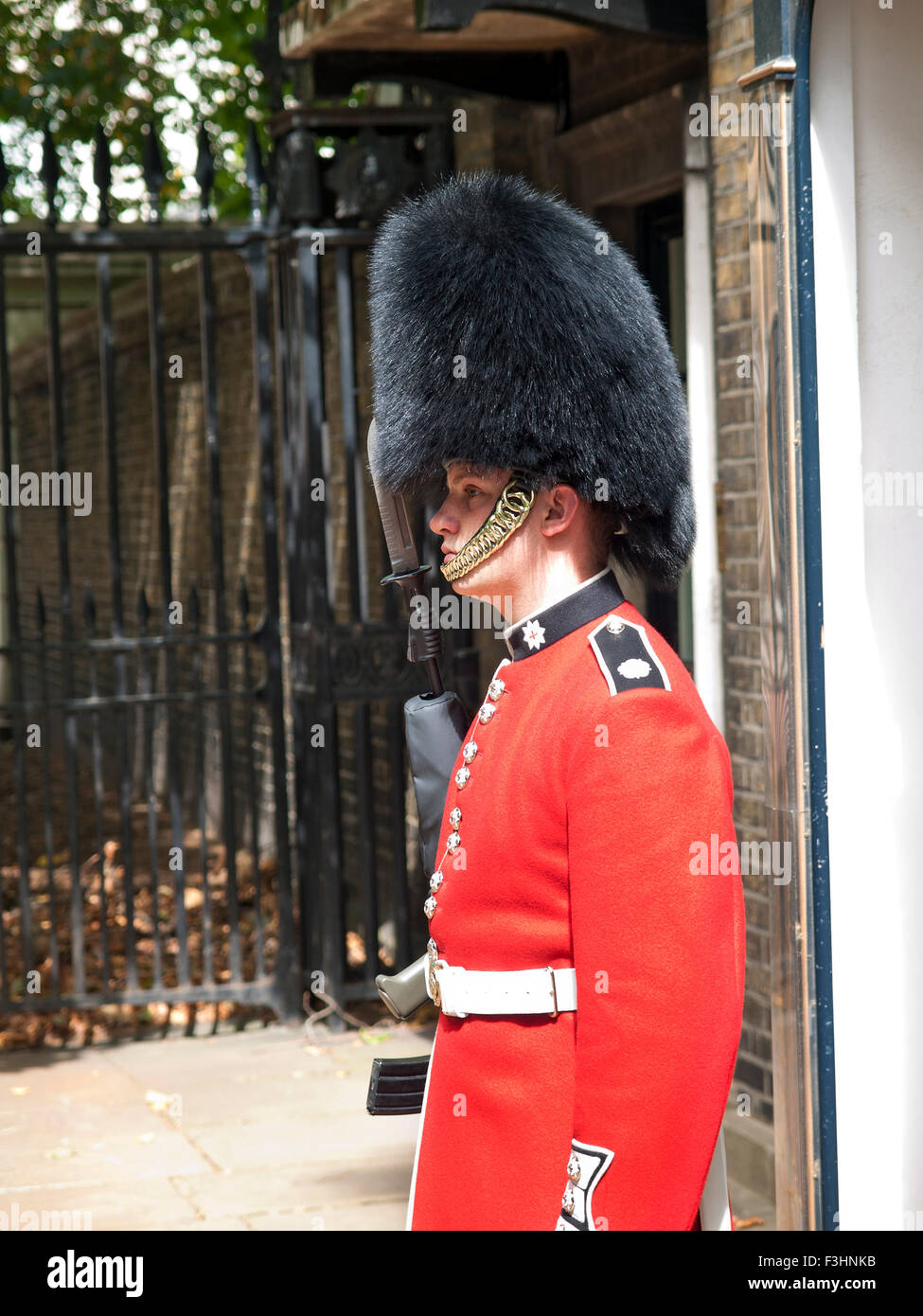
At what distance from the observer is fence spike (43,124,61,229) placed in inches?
212

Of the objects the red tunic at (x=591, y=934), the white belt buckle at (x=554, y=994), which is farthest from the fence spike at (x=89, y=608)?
the white belt buckle at (x=554, y=994)

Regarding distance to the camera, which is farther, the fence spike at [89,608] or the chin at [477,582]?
the fence spike at [89,608]

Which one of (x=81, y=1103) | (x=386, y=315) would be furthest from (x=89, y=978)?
(x=386, y=315)

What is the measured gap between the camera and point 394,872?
19.4ft

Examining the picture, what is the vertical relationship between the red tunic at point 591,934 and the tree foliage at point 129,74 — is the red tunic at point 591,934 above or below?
below

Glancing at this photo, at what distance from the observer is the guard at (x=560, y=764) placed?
6.13ft

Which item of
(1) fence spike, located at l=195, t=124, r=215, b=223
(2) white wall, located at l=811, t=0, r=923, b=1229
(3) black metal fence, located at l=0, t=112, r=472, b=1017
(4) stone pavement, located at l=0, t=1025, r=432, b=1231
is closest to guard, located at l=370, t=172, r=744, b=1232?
(2) white wall, located at l=811, t=0, r=923, b=1229

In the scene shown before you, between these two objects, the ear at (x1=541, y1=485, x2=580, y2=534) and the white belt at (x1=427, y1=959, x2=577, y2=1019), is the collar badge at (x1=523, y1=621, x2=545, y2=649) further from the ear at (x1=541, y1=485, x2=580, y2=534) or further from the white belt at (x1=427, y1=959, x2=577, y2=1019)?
the white belt at (x1=427, y1=959, x2=577, y2=1019)

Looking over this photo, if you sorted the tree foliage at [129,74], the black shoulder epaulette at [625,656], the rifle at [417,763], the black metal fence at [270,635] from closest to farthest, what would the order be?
the black shoulder epaulette at [625,656]
the rifle at [417,763]
the black metal fence at [270,635]
the tree foliage at [129,74]

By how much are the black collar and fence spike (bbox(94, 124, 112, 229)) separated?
379cm

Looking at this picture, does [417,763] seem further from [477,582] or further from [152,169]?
[152,169]

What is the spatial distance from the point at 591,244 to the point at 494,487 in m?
0.44

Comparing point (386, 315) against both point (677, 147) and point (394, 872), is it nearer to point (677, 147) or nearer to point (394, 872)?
point (677, 147)

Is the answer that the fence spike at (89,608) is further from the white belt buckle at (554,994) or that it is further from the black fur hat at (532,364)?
the white belt buckle at (554,994)
